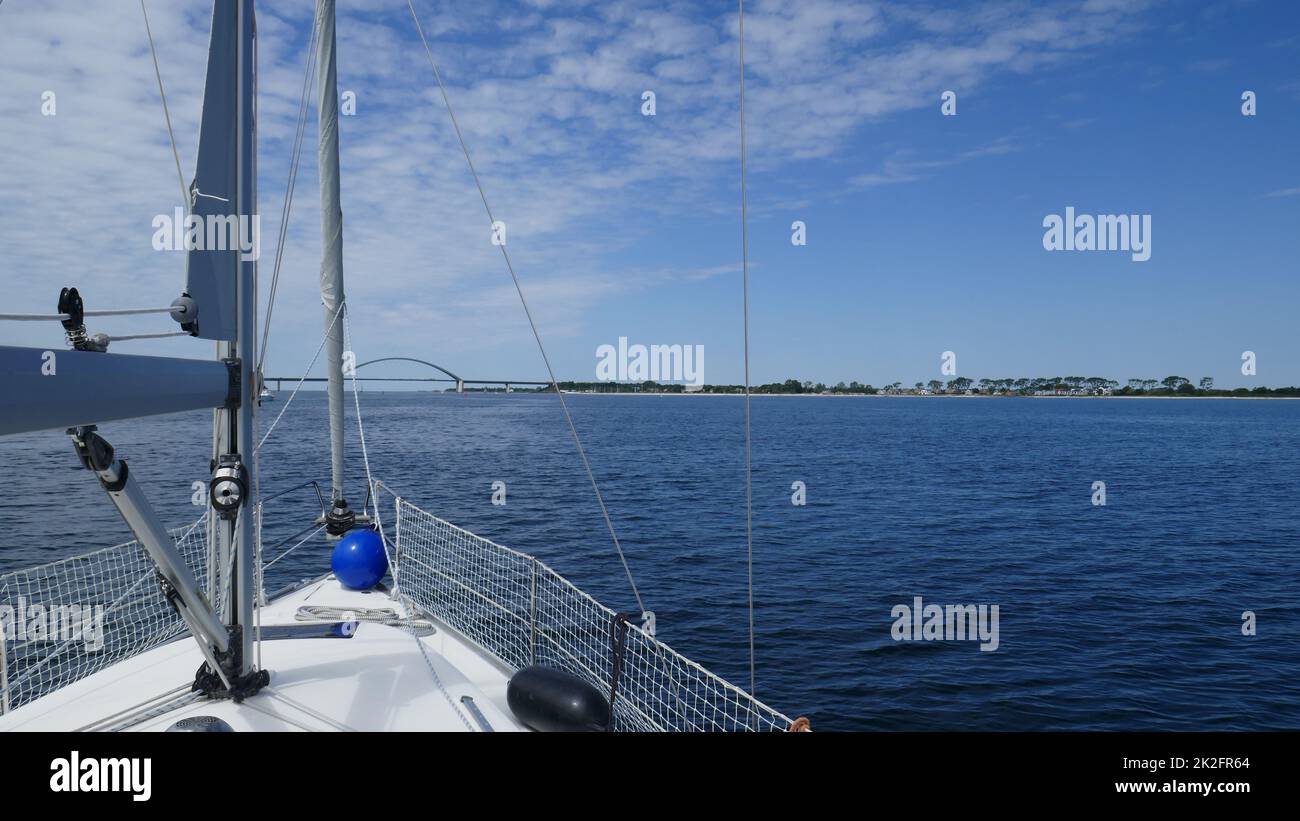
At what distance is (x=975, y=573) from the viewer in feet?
73.8

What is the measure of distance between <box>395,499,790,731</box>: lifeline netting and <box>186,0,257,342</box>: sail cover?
4.58 m

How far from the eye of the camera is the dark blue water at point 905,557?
1420 cm

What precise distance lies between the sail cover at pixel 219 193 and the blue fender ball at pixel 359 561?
17.3 feet

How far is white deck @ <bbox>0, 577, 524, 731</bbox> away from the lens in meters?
5.60

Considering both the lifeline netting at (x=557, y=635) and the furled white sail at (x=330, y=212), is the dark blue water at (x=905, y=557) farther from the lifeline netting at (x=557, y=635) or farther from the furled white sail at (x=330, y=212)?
the furled white sail at (x=330, y=212)
